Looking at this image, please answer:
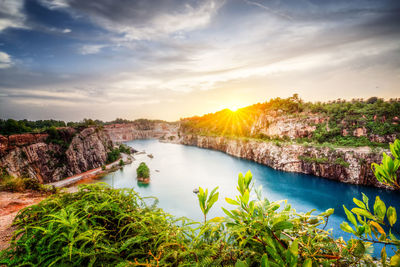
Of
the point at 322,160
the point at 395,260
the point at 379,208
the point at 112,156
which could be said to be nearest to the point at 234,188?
the point at 322,160

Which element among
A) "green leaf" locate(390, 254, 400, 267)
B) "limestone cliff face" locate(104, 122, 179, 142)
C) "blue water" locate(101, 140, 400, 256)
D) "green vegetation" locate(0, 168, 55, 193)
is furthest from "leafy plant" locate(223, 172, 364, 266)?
"limestone cliff face" locate(104, 122, 179, 142)

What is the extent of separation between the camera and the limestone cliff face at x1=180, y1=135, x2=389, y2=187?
1834cm

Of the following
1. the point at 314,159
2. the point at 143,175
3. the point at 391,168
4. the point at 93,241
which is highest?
the point at 391,168

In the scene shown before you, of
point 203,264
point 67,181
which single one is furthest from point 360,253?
point 67,181

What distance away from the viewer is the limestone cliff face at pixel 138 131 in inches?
3649

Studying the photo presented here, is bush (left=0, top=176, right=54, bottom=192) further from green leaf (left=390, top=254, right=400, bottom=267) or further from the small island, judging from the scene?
the small island

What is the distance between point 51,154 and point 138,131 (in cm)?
7813

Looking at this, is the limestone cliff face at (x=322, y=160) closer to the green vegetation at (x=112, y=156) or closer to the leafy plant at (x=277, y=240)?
the leafy plant at (x=277, y=240)

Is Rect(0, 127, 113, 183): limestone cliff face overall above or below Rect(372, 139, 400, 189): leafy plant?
below

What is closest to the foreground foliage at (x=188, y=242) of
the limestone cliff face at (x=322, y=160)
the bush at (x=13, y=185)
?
the bush at (x=13, y=185)

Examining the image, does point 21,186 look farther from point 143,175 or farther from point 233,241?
point 143,175

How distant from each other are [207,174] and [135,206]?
1183 inches

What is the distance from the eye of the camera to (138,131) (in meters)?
107

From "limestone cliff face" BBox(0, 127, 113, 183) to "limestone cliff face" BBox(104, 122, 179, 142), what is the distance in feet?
161
